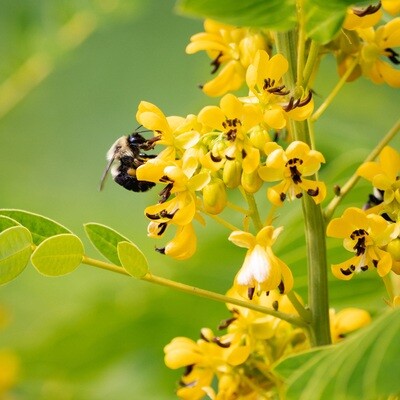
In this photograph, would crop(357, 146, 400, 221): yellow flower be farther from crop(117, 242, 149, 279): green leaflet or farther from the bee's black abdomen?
the bee's black abdomen

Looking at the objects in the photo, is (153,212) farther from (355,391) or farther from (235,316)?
(355,391)

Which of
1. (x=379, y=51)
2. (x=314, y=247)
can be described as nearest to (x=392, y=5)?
(x=379, y=51)

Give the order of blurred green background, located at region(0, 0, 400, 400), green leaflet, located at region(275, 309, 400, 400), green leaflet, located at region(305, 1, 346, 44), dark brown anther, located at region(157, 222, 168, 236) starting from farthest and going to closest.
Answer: blurred green background, located at region(0, 0, 400, 400) → dark brown anther, located at region(157, 222, 168, 236) → green leaflet, located at region(305, 1, 346, 44) → green leaflet, located at region(275, 309, 400, 400)

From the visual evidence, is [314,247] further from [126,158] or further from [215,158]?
[126,158]

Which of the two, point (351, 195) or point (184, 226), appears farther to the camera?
point (351, 195)

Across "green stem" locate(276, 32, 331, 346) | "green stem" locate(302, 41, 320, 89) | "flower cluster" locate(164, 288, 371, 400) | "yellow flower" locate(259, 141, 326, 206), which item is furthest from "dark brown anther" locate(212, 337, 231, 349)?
"green stem" locate(302, 41, 320, 89)

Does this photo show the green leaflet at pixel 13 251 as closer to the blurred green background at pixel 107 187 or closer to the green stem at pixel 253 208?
the green stem at pixel 253 208

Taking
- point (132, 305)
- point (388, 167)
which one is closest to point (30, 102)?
point (132, 305)
